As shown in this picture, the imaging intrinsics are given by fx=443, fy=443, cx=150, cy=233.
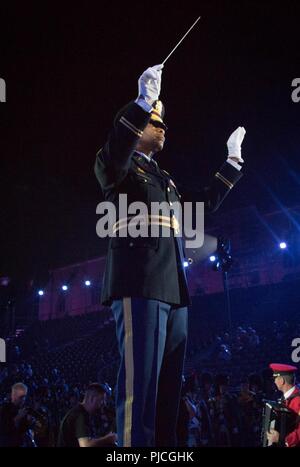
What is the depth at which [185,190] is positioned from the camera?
3.57 metres

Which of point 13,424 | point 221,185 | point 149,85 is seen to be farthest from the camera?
point 13,424

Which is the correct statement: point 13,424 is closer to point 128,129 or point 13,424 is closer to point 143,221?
point 143,221

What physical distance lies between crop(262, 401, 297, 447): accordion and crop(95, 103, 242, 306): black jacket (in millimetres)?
2305

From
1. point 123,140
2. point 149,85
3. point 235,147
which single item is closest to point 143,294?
point 123,140

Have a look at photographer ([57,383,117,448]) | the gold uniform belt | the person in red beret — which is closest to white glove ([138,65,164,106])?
the gold uniform belt

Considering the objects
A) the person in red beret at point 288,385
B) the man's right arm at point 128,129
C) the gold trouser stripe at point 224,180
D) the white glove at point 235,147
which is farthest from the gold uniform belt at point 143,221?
the person in red beret at point 288,385

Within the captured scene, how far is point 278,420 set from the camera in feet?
14.3

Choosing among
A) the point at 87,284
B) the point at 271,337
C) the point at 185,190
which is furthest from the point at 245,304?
the point at 185,190

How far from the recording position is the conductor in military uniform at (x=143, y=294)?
241 centimetres

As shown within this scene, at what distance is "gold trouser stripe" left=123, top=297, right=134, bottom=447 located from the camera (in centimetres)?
231

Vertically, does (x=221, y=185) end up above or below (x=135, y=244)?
above

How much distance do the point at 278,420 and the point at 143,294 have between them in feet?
8.79
